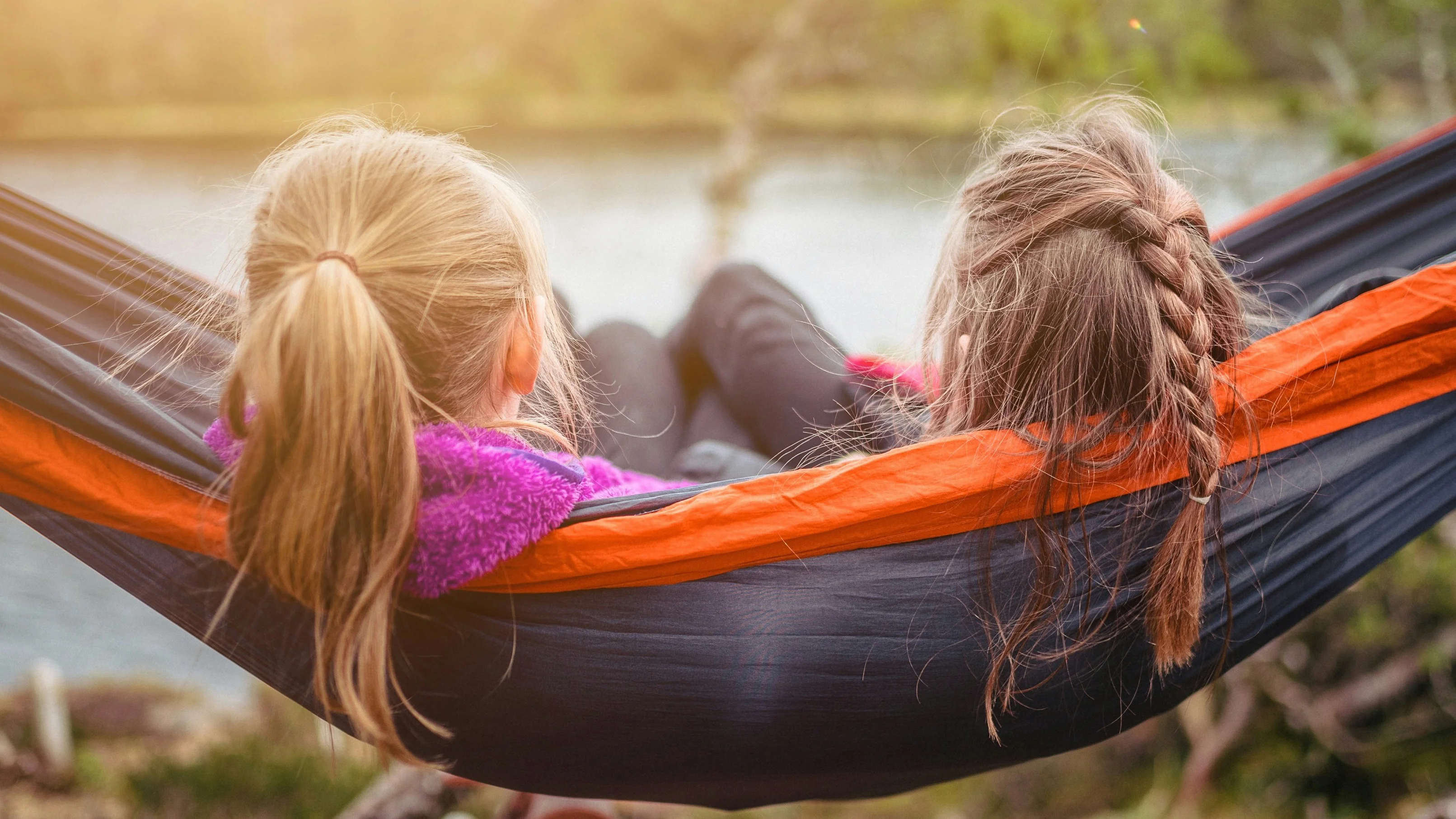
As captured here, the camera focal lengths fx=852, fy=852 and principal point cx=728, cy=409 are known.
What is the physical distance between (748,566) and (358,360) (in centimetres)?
34

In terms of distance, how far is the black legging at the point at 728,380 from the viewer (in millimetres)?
1079

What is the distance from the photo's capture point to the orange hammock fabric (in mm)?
650

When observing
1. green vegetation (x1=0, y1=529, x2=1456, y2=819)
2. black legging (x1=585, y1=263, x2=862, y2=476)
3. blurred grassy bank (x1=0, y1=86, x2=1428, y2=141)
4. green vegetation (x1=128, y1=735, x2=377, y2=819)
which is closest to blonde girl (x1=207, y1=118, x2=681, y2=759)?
black legging (x1=585, y1=263, x2=862, y2=476)

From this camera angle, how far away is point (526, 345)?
71 cm

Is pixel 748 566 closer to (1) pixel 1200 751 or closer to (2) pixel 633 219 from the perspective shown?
(1) pixel 1200 751

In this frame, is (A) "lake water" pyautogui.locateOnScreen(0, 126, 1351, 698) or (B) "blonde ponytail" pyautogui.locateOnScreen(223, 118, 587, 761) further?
(A) "lake water" pyautogui.locateOnScreen(0, 126, 1351, 698)

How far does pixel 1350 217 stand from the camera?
104 cm

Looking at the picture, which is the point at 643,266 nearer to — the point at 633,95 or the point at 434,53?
the point at 633,95

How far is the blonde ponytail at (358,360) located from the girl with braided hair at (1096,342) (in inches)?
15.4

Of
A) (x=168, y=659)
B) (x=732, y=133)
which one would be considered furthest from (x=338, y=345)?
(x=732, y=133)

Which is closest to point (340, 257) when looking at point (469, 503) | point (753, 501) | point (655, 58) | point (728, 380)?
point (469, 503)

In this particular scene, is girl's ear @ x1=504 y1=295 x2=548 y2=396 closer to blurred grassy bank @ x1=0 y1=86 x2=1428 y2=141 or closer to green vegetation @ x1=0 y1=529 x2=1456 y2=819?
green vegetation @ x1=0 y1=529 x2=1456 y2=819

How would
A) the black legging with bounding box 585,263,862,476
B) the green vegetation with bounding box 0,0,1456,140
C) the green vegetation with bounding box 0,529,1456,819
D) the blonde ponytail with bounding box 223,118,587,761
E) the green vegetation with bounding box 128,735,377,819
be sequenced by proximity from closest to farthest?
the blonde ponytail with bounding box 223,118,587,761 < the black legging with bounding box 585,263,862,476 < the green vegetation with bounding box 0,529,1456,819 < the green vegetation with bounding box 128,735,377,819 < the green vegetation with bounding box 0,0,1456,140

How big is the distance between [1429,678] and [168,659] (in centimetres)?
323
